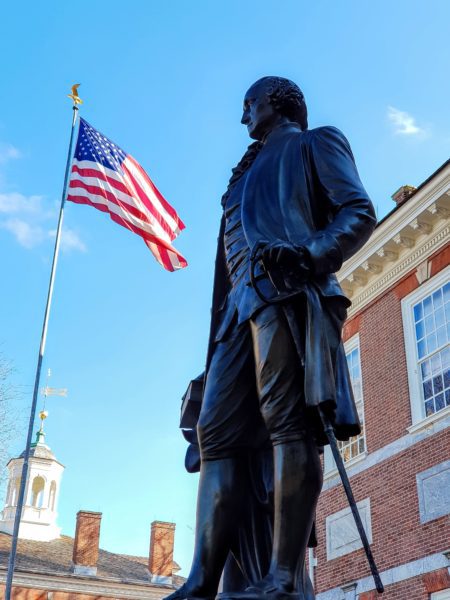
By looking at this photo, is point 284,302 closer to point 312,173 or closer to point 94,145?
point 312,173

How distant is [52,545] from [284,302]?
5255 centimetres

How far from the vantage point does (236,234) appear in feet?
13.0

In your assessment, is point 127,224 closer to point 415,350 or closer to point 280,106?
point 415,350

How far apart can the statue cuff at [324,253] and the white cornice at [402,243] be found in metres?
13.2

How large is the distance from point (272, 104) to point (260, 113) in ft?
0.24

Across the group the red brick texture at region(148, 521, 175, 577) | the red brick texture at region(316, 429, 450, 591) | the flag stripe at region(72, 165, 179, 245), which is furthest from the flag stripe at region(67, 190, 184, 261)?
the red brick texture at region(148, 521, 175, 577)

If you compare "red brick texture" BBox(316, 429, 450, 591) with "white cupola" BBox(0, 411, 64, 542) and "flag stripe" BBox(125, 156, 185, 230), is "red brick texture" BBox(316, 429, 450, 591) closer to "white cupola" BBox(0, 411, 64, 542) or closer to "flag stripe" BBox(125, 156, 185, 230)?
"flag stripe" BBox(125, 156, 185, 230)

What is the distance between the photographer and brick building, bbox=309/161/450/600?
14.9m

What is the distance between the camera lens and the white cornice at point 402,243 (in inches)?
647

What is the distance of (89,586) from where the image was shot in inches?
1794

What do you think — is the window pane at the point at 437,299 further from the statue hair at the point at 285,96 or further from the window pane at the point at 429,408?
the statue hair at the point at 285,96

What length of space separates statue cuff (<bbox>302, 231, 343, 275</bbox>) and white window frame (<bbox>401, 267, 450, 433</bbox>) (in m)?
12.3

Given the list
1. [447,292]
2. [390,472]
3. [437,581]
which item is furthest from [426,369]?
[437,581]

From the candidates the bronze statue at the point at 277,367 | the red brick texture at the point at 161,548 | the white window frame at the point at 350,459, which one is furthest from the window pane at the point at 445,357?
the red brick texture at the point at 161,548
